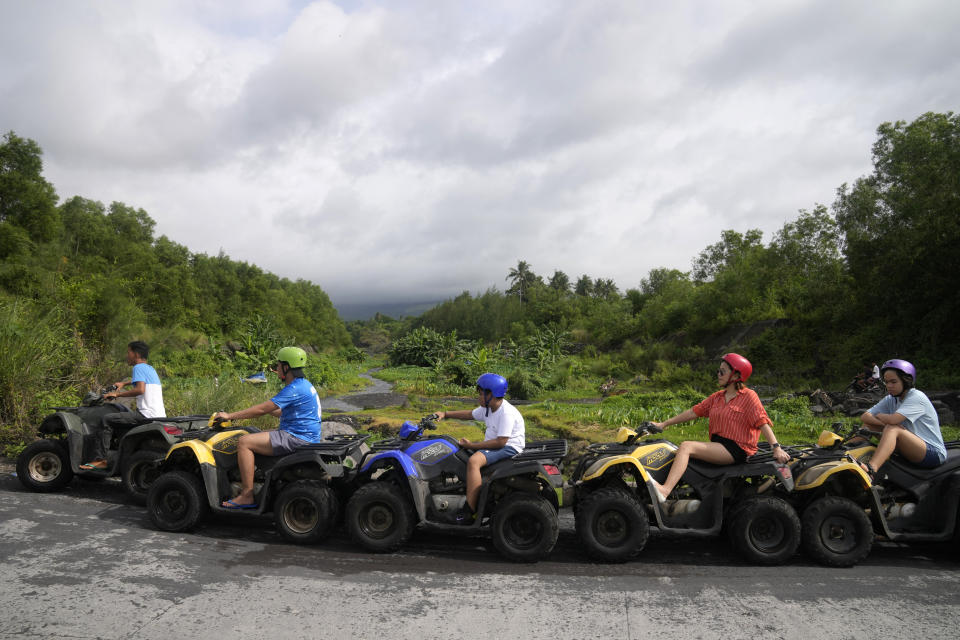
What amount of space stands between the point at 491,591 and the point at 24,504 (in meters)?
5.55

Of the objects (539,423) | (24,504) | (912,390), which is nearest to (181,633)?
(24,504)

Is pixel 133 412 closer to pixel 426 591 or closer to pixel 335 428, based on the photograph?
pixel 335 428

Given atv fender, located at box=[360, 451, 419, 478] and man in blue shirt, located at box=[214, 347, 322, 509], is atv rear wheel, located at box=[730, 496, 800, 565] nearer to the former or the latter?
atv fender, located at box=[360, 451, 419, 478]

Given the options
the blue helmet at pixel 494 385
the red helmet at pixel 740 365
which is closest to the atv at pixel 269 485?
the blue helmet at pixel 494 385

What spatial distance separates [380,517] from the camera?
5488mm

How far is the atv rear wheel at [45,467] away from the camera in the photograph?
7.03 metres

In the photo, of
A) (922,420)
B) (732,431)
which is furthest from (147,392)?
Answer: (922,420)

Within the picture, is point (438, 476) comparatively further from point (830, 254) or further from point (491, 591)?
point (830, 254)

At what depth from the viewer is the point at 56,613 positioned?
13.0ft

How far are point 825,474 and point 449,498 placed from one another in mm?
3423

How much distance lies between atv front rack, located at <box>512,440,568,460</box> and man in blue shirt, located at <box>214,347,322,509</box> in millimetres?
2091

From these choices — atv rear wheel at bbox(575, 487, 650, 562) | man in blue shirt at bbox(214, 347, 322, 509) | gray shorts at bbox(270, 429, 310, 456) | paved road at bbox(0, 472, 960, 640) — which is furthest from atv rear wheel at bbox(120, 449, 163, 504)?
atv rear wheel at bbox(575, 487, 650, 562)

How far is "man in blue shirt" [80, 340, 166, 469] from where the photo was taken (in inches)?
279

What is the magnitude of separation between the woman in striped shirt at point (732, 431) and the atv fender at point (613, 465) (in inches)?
6.1
